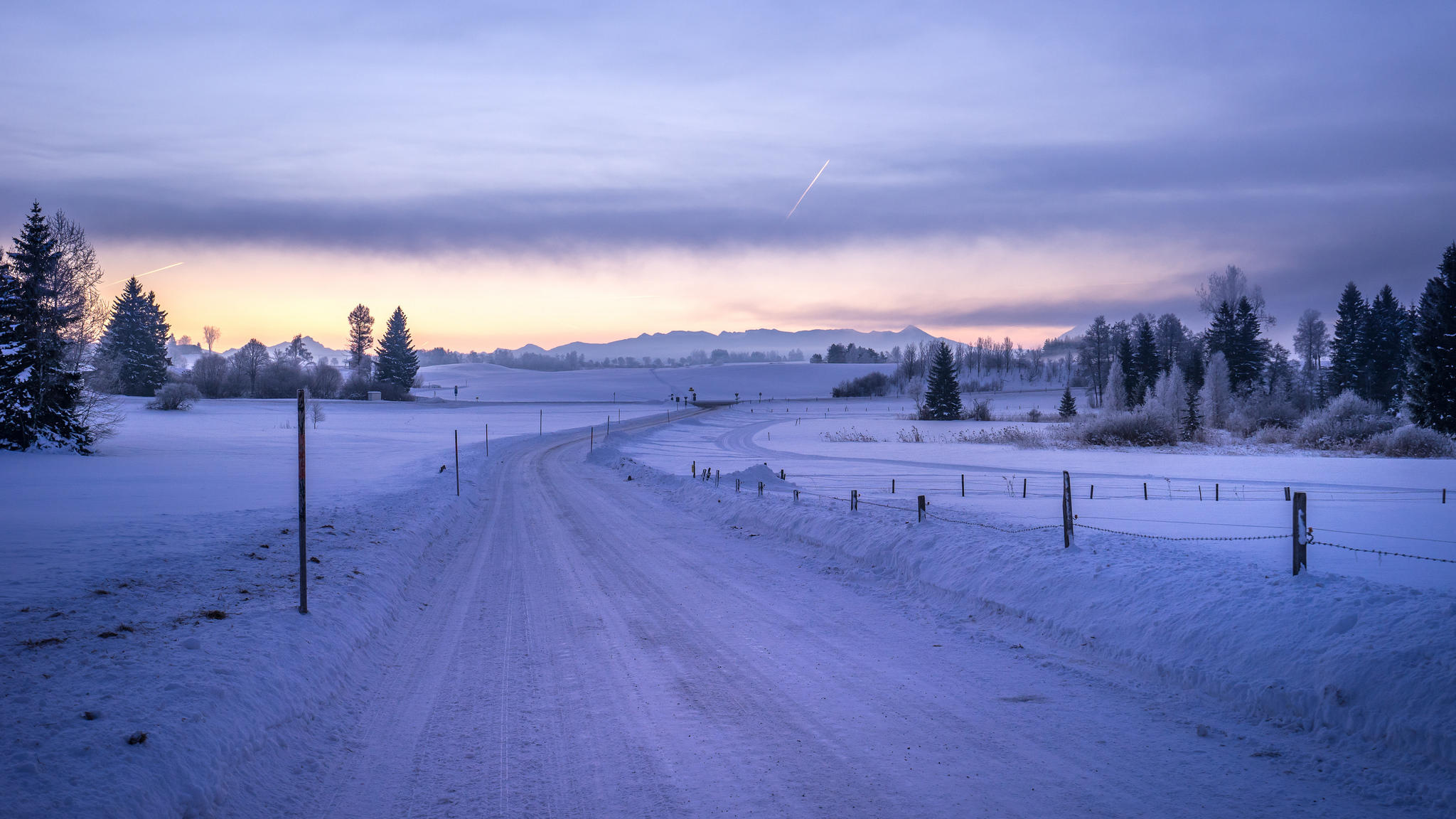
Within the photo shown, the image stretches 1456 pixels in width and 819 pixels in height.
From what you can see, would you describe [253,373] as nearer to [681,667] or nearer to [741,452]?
[741,452]

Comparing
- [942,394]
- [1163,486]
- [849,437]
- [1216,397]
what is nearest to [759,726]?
[1163,486]

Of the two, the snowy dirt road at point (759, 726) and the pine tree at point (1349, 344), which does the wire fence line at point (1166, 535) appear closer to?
the snowy dirt road at point (759, 726)

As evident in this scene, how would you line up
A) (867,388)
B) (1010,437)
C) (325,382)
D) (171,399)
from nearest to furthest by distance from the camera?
(1010,437) < (171,399) < (325,382) < (867,388)

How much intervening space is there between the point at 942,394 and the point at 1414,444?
152 feet

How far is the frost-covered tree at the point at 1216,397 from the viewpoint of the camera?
6066cm

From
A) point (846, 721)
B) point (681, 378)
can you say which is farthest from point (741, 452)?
point (681, 378)

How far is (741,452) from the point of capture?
4478cm

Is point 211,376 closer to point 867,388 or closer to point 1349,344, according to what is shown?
point 867,388

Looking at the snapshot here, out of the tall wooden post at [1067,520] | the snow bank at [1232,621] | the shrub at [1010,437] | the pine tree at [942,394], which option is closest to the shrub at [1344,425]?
the shrub at [1010,437]

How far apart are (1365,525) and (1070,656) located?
1533cm

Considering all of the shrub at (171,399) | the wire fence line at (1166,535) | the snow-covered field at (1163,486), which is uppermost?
the shrub at (171,399)

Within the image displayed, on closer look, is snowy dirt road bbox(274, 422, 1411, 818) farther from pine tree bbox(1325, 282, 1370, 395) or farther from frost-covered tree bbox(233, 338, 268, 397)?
frost-covered tree bbox(233, 338, 268, 397)

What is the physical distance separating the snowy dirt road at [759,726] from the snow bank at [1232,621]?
0.50 meters

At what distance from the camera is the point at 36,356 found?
29.7 m
